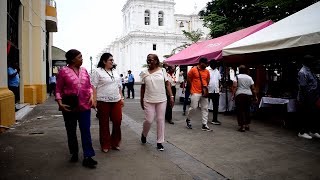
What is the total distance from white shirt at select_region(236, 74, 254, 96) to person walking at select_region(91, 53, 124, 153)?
3.51m

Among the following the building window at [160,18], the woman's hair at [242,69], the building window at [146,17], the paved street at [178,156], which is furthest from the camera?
the building window at [160,18]

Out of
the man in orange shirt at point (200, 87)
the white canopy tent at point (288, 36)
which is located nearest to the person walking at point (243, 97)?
the man in orange shirt at point (200, 87)

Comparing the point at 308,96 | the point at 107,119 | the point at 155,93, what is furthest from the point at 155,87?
the point at 308,96

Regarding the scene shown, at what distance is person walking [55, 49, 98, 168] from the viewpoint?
4.71 meters

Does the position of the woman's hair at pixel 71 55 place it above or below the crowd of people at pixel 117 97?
above

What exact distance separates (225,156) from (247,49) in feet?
14.2

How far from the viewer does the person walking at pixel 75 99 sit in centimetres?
471

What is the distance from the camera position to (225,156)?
212 inches

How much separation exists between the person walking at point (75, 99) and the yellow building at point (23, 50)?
10.2 feet

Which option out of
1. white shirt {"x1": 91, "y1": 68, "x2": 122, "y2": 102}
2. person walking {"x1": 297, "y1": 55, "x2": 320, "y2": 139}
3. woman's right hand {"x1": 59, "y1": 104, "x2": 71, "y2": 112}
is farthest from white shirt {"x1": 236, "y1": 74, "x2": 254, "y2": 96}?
woman's right hand {"x1": 59, "y1": 104, "x2": 71, "y2": 112}

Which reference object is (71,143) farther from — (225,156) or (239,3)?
(239,3)

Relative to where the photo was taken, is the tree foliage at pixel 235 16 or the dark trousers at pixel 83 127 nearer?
the dark trousers at pixel 83 127

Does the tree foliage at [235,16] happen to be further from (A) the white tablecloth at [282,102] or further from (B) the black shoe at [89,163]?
(B) the black shoe at [89,163]

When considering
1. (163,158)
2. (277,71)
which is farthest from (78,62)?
(277,71)
